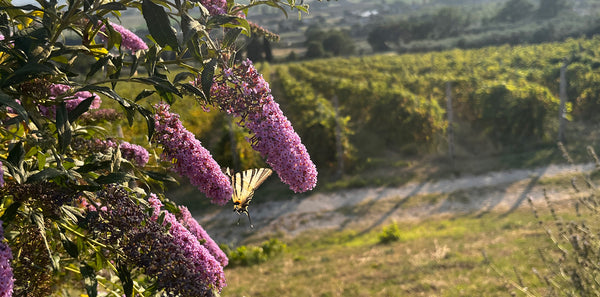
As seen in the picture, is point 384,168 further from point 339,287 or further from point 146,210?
point 146,210

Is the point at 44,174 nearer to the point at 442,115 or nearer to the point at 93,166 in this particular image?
the point at 93,166

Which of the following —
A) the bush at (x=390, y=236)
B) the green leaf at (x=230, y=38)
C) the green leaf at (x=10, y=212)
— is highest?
the green leaf at (x=230, y=38)

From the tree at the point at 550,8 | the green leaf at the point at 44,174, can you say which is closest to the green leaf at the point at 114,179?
the green leaf at the point at 44,174

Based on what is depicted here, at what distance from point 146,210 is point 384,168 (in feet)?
38.2

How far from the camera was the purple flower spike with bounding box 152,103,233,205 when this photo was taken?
1.58 metres

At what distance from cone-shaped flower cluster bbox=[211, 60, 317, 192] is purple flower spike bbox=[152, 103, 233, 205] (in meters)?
0.18

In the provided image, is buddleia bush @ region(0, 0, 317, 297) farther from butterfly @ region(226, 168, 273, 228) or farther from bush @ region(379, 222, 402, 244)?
bush @ region(379, 222, 402, 244)

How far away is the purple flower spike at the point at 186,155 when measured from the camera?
158 cm

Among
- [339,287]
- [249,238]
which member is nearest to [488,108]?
[249,238]

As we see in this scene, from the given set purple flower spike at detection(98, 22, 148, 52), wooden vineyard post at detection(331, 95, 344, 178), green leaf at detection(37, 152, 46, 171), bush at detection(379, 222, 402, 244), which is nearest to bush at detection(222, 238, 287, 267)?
bush at detection(379, 222, 402, 244)

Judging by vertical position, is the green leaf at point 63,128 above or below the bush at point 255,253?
above

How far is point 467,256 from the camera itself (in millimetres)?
6570

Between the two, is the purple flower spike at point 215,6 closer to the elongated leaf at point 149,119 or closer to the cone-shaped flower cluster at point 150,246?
the elongated leaf at point 149,119

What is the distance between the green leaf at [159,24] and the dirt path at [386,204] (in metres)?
8.28
